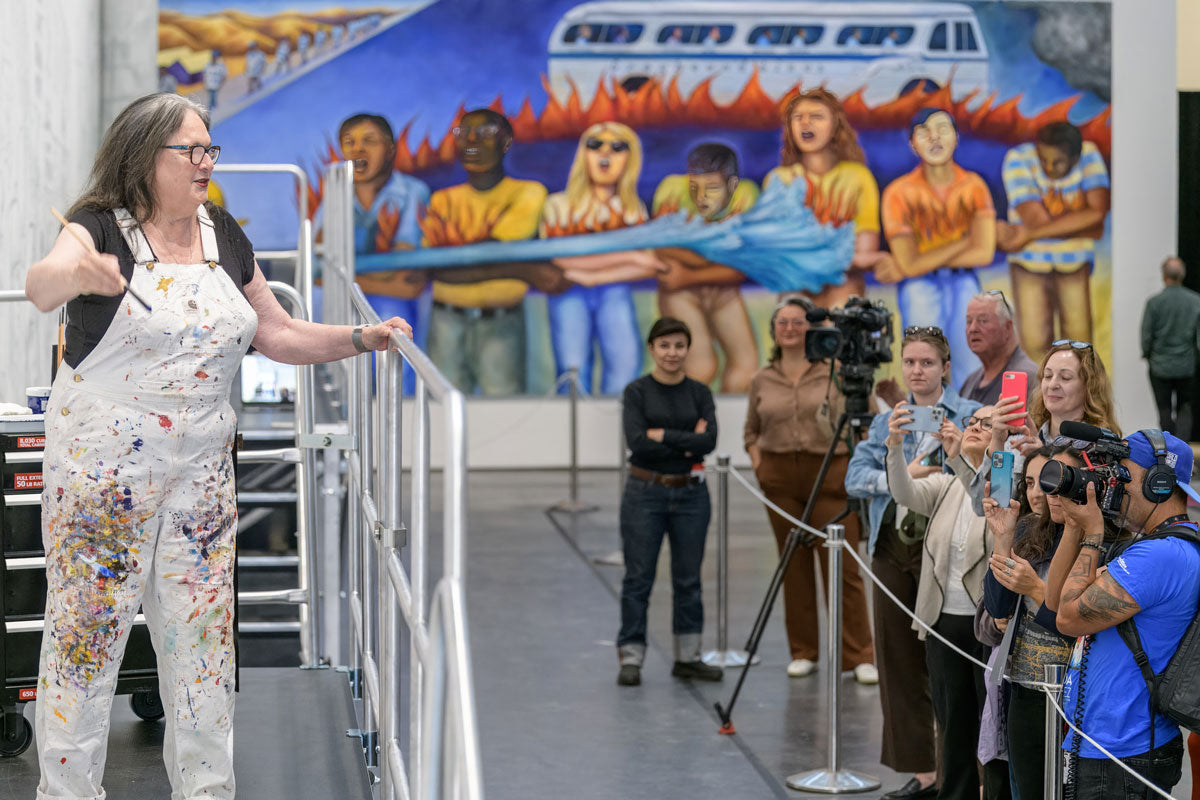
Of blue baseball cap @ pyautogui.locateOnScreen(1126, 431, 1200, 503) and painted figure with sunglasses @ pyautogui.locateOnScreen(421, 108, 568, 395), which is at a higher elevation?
painted figure with sunglasses @ pyautogui.locateOnScreen(421, 108, 568, 395)

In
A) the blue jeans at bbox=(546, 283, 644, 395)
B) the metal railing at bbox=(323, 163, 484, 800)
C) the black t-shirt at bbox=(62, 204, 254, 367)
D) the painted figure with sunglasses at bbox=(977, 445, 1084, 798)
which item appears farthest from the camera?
the blue jeans at bbox=(546, 283, 644, 395)

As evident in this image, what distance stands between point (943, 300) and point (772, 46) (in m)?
3.00

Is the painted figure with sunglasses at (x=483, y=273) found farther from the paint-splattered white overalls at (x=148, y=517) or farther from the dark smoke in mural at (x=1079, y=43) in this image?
the paint-splattered white overalls at (x=148, y=517)

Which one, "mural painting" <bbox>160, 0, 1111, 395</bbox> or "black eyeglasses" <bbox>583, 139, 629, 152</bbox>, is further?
"black eyeglasses" <bbox>583, 139, 629, 152</bbox>

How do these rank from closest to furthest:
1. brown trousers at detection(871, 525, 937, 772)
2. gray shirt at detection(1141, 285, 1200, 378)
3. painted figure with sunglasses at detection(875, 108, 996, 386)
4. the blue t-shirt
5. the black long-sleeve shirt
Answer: the blue t-shirt
brown trousers at detection(871, 525, 937, 772)
the black long-sleeve shirt
gray shirt at detection(1141, 285, 1200, 378)
painted figure with sunglasses at detection(875, 108, 996, 386)

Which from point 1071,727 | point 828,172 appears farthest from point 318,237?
point 1071,727

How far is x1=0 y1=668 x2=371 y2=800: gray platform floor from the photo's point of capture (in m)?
3.52

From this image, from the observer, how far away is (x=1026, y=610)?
382 centimetres

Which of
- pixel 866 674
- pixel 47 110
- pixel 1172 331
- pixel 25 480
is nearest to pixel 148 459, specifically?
pixel 25 480

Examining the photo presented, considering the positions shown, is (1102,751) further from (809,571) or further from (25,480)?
(809,571)

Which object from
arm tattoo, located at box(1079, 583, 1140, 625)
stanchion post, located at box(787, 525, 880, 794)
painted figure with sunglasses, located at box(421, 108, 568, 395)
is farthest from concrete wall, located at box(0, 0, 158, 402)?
arm tattoo, located at box(1079, 583, 1140, 625)

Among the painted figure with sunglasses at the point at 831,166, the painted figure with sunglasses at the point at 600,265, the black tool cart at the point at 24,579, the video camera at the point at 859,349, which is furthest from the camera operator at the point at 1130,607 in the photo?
the painted figure with sunglasses at the point at 831,166

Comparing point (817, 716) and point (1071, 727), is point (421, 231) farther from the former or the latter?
point (1071, 727)

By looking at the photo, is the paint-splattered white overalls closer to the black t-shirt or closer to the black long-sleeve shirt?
the black t-shirt
